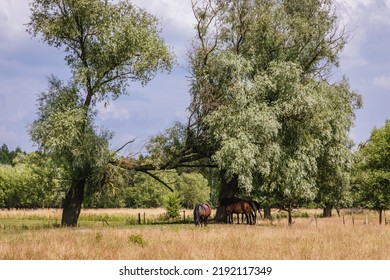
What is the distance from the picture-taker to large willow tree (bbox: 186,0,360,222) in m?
33.7

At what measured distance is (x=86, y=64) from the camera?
3456 centimetres

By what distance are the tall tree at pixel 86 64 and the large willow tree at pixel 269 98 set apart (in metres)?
4.06

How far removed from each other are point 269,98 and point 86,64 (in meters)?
13.0

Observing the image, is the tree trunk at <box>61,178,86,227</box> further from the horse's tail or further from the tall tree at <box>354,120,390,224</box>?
the tall tree at <box>354,120,390,224</box>

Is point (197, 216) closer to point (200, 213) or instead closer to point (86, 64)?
point (200, 213)

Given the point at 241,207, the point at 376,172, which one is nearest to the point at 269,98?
the point at 241,207

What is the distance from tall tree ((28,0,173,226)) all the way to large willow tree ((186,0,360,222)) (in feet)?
13.3

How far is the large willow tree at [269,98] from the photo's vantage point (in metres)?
33.7

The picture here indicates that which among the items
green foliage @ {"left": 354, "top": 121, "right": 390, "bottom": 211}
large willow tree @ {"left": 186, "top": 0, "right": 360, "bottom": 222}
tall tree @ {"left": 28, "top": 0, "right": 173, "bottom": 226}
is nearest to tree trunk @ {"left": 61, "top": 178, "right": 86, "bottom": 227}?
tall tree @ {"left": 28, "top": 0, "right": 173, "bottom": 226}

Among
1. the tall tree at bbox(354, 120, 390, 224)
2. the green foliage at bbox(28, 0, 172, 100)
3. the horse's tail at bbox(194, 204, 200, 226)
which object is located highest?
the green foliage at bbox(28, 0, 172, 100)

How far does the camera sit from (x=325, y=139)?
37094mm

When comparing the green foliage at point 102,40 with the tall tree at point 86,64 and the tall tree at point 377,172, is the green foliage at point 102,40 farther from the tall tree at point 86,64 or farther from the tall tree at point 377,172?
the tall tree at point 377,172

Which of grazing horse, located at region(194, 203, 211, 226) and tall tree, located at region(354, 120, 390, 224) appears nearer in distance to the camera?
grazing horse, located at region(194, 203, 211, 226)

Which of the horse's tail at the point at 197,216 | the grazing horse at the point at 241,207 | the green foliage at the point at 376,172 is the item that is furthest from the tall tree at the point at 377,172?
the horse's tail at the point at 197,216
